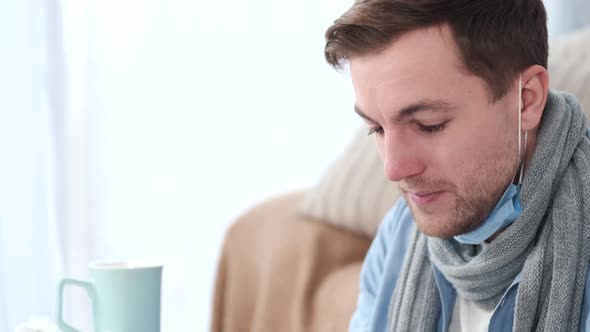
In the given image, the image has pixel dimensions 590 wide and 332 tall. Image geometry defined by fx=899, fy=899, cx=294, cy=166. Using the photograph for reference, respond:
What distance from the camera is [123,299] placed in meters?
1.09

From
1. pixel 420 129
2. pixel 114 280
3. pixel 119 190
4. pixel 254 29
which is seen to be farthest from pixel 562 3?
pixel 114 280

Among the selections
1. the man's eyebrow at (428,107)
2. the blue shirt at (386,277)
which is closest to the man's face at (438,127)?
the man's eyebrow at (428,107)

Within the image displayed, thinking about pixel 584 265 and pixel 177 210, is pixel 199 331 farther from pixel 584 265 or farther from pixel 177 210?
pixel 584 265

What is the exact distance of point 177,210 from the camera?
253 cm

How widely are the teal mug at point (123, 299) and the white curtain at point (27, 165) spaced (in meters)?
1.07

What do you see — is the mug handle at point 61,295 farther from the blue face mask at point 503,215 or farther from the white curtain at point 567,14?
the white curtain at point 567,14

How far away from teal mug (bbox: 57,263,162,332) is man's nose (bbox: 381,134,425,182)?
32 cm

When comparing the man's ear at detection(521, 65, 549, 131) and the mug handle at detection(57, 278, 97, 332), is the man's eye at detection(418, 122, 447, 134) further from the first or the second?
the mug handle at detection(57, 278, 97, 332)

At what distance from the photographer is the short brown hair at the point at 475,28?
1.14 m

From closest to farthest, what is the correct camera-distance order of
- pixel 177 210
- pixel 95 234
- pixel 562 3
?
1. pixel 95 234
2. pixel 177 210
3. pixel 562 3

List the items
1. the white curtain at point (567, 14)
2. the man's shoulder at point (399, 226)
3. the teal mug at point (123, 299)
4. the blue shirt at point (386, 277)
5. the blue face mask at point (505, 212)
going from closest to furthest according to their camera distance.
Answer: the teal mug at point (123, 299) → the blue face mask at point (505, 212) → the blue shirt at point (386, 277) → the man's shoulder at point (399, 226) → the white curtain at point (567, 14)

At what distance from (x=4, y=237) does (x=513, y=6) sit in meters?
1.43

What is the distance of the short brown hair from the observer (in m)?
1.14

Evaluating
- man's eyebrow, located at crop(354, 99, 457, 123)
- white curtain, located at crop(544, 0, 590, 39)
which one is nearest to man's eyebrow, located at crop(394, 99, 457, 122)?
man's eyebrow, located at crop(354, 99, 457, 123)
